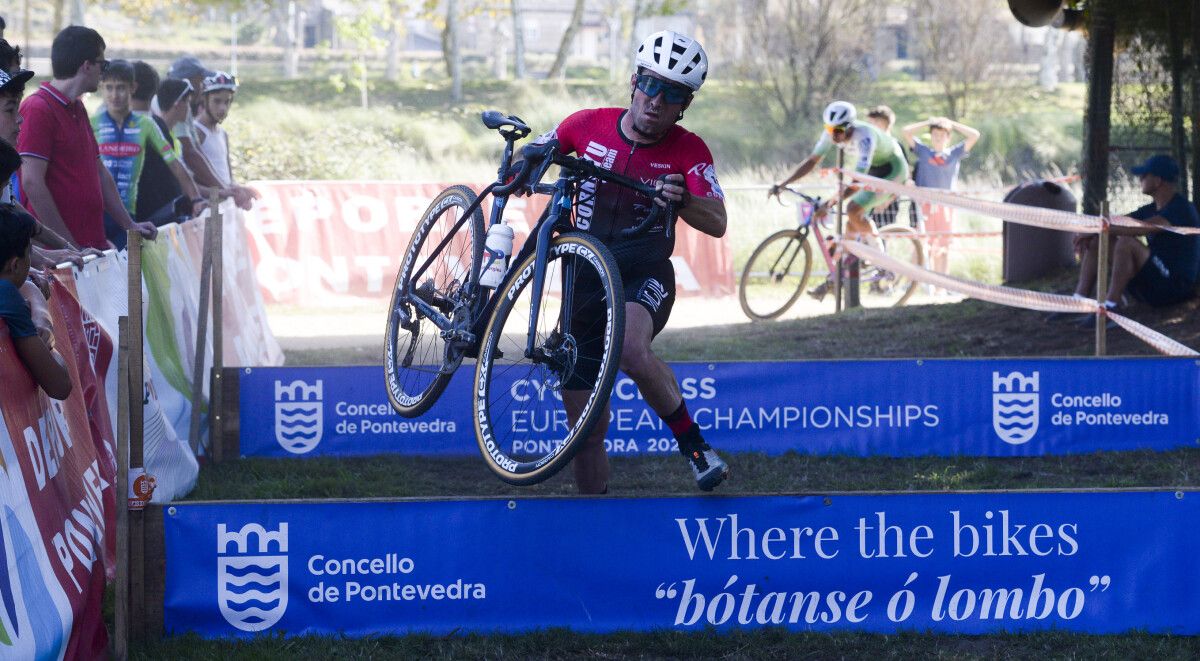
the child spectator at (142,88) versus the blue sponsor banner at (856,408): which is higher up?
the child spectator at (142,88)

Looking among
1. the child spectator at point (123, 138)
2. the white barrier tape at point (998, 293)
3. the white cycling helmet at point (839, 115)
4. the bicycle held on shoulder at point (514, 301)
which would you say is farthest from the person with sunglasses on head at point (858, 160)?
the bicycle held on shoulder at point (514, 301)

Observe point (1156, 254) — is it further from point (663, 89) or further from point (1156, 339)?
point (663, 89)

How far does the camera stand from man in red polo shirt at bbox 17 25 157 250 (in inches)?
287

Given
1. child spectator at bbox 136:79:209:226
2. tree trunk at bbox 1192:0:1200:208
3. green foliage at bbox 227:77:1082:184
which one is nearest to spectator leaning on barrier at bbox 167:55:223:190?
child spectator at bbox 136:79:209:226

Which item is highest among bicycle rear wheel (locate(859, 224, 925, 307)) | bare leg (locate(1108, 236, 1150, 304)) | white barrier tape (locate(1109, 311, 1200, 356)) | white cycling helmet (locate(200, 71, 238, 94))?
white cycling helmet (locate(200, 71, 238, 94))

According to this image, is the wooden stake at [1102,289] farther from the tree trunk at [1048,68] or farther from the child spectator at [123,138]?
the tree trunk at [1048,68]

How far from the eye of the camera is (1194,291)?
11516 millimetres

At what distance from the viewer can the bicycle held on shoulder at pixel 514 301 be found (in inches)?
205

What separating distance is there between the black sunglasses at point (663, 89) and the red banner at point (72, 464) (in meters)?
2.40

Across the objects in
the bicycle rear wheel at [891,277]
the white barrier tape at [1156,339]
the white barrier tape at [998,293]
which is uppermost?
the white barrier tape at [998,293]

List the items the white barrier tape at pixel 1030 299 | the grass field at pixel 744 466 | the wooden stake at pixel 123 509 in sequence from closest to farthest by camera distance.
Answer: the wooden stake at pixel 123 509 → the grass field at pixel 744 466 → the white barrier tape at pixel 1030 299

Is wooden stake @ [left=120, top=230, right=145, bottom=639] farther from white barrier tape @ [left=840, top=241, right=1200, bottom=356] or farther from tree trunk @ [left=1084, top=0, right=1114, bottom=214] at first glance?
tree trunk @ [left=1084, top=0, right=1114, bottom=214]

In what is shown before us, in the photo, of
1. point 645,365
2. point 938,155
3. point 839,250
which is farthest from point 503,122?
point 938,155

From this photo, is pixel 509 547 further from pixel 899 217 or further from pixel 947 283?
pixel 899 217
